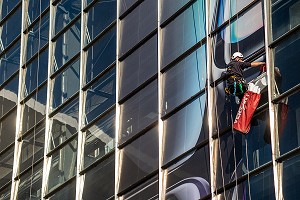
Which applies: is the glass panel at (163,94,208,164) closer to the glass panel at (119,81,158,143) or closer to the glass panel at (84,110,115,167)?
the glass panel at (119,81,158,143)

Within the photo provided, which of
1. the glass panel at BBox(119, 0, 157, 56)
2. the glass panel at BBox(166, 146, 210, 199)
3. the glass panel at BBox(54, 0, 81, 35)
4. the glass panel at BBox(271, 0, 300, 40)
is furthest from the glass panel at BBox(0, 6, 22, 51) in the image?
the glass panel at BBox(271, 0, 300, 40)

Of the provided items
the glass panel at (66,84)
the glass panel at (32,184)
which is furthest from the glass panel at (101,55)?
the glass panel at (32,184)

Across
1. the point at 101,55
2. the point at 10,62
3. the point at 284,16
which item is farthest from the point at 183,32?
the point at 10,62

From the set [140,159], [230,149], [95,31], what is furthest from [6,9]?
[230,149]

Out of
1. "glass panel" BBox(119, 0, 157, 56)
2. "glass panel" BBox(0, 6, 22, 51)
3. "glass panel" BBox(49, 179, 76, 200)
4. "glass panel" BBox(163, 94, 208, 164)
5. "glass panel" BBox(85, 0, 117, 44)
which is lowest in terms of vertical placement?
"glass panel" BBox(163, 94, 208, 164)

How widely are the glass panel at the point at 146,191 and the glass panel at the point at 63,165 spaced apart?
11.5 ft

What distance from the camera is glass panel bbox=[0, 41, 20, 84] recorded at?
39031mm

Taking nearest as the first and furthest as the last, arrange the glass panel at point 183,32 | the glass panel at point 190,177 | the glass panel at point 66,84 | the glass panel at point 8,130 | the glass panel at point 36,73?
the glass panel at point 190,177 → the glass panel at point 183,32 → the glass panel at point 66,84 → the glass panel at point 36,73 → the glass panel at point 8,130

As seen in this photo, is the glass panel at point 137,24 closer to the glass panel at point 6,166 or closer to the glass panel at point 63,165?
the glass panel at point 63,165

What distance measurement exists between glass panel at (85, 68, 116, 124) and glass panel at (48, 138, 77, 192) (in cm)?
103

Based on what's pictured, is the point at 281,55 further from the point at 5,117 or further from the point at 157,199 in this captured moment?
the point at 5,117

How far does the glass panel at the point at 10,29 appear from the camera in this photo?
1565 inches

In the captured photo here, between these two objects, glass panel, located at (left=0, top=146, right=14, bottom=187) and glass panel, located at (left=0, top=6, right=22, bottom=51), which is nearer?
glass panel, located at (left=0, top=146, right=14, bottom=187)

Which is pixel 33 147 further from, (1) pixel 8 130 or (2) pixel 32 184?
(1) pixel 8 130
